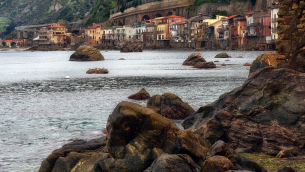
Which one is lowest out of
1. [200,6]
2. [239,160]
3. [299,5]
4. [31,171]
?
[31,171]

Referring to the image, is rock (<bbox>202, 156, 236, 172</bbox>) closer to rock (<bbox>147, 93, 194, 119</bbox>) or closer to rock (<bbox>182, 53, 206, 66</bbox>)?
rock (<bbox>147, 93, 194, 119</bbox>)

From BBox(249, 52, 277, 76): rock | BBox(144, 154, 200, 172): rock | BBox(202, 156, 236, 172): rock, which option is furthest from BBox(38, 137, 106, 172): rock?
BBox(249, 52, 277, 76): rock

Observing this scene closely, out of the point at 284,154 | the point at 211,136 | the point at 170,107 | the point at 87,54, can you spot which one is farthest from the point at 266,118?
the point at 87,54

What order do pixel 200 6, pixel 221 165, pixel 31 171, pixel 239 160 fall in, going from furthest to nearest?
pixel 200 6 < pixel 31 171 < pixel 239 160 < pixel 221 165

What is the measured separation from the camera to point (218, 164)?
10.3 m

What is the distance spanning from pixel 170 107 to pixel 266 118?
385 inches

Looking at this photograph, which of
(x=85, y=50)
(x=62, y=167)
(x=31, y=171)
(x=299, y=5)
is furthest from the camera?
(x=85, y=50)

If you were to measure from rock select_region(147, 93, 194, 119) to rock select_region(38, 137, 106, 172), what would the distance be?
29.2 ft

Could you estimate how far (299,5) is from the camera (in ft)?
58.4

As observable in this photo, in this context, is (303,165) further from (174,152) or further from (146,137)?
(146,137)

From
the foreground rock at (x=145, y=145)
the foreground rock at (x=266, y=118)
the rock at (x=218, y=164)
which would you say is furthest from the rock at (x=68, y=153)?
the rock at (x=218, y=164)

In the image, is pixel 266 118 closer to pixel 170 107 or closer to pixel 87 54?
pixel 170 107

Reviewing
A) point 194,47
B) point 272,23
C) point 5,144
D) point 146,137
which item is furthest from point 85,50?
point 146,137

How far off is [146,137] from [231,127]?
14.7ft
